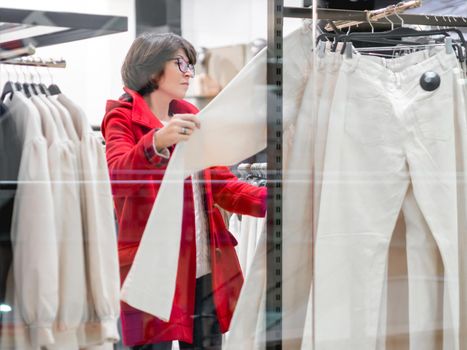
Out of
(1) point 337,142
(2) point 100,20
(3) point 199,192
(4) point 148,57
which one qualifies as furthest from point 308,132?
(2) point 100,20

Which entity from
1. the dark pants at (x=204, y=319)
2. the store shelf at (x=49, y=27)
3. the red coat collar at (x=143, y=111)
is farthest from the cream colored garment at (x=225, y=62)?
the dark pants at (x=204, y=319)

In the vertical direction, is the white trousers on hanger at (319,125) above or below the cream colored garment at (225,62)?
below

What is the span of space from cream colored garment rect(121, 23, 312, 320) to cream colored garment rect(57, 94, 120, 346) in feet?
0.19

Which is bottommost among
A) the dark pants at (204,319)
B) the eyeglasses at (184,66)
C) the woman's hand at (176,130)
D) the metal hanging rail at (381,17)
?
the dark pants at (204,319)

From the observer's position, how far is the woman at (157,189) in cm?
154

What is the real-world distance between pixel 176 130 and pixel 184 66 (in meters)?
0.14

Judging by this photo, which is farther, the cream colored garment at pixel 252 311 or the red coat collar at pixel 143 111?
the cream colored garment at pixel 252 311

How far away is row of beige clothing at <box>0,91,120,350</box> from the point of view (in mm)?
1445

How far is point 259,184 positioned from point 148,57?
394 millimetres

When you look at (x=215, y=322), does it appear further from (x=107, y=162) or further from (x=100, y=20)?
(x=100, y=20)

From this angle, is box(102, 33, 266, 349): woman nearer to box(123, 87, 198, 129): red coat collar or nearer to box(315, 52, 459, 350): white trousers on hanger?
box(123, 87, 198, 129): red coat collar

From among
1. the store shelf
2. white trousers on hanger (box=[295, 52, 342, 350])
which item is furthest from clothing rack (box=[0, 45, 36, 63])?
white trousers on hanger (box=[295, 52, 342, 350])

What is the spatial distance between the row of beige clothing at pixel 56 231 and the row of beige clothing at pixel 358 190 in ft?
1.24

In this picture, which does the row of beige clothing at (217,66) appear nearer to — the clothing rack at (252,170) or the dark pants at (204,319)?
the clothing rack at (252,170)
